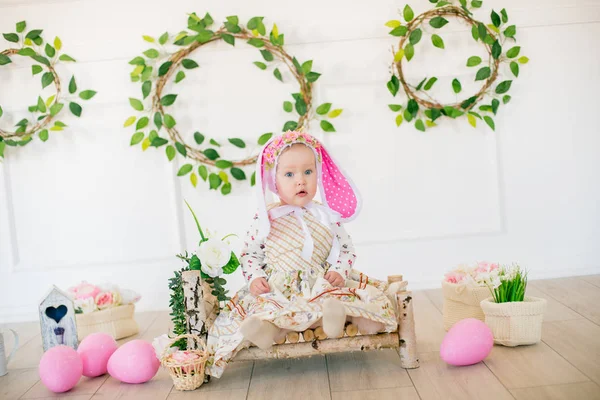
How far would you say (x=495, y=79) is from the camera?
3840 mm

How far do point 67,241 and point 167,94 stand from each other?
3.35 ft

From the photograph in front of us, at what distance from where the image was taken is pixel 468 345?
7.89 ft

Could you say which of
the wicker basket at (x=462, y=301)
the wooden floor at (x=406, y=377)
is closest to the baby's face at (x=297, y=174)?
the wooden floor at (x=406, y=377)

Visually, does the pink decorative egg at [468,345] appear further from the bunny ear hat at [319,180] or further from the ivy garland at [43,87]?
the ivy garland at [43,87]

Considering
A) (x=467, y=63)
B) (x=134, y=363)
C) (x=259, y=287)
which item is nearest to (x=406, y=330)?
(x=259, y=287)

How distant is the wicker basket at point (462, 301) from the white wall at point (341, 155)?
3.02 feet

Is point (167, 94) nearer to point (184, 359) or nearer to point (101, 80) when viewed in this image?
point (101, 80)

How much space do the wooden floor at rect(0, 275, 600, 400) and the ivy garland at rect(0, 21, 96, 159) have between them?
4.56ft

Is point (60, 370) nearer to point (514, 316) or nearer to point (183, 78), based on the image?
point (514, 316)

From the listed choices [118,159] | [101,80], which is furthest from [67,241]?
[101,80]

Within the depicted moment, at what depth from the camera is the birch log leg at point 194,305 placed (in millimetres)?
2518

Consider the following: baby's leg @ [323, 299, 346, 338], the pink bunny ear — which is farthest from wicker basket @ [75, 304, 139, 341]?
baby's leg @ [323, 299, 346, 338]

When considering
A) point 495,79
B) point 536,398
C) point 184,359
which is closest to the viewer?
point 536,398

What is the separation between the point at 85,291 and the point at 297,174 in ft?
4.61
